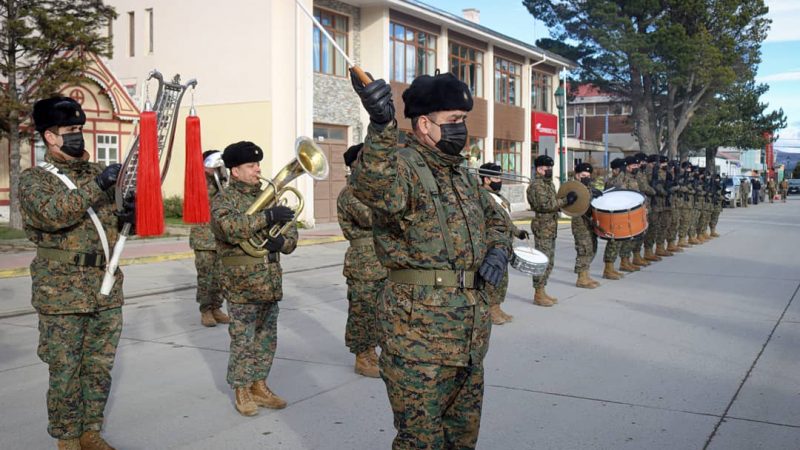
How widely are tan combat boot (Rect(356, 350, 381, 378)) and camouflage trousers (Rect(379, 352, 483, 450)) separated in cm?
300

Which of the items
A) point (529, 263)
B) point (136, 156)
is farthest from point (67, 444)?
point (529, 263)

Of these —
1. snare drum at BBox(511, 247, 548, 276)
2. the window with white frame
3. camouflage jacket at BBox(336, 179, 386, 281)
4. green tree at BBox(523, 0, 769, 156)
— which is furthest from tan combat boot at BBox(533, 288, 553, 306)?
green tree at BBox(523, 0, 769, 156)

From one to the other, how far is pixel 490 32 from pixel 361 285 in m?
27.0

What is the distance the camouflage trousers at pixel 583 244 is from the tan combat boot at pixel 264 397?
22.3 feet

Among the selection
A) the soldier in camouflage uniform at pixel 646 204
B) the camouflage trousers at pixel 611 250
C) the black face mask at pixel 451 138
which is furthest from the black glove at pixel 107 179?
the soldier in camouflage uniform at pixel 646 204

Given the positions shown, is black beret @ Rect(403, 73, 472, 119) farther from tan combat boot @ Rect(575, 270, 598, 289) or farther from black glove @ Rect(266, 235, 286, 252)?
tan combat boot @ Rect(575, 270, 598, 289)

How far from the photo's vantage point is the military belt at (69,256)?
4520mm

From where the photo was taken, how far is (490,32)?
31688 mm

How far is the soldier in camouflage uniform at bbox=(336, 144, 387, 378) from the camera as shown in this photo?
633cm

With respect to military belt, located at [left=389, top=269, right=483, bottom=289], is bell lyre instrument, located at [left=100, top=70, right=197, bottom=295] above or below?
above

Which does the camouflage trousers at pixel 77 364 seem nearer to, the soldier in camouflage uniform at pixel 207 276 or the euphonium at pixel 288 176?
the euphonium at pixel 288 176

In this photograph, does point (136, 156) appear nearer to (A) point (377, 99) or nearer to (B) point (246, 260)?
(B) point (246, 260)

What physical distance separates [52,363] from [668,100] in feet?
133

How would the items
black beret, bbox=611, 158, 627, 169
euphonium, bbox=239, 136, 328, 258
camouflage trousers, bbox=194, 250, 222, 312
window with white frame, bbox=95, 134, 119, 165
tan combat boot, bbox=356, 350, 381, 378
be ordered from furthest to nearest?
window with white frame, bbox=95, 134, 119, 165, black beret, bbox=611, 158, 627, 169, camouflage trousers, bbox=194, 250, 222, 312, tan combat boot, bbox=356, 350, 381, 378, euphonium, bbox=239, 136, 328, 258
